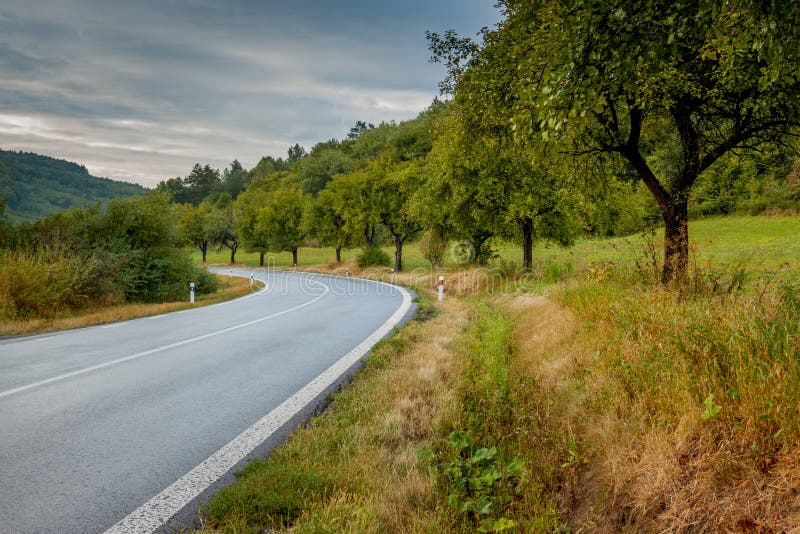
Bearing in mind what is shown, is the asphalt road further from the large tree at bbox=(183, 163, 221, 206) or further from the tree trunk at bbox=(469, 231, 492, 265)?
the large tree at bbox=(183, 163, 221, 206)

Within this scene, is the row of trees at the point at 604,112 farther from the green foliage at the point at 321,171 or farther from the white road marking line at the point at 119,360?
the green foliage at the point at 321,171

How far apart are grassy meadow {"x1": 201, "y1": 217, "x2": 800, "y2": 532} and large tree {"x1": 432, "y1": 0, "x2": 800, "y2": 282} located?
7.72 feet

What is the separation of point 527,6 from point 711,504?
7874mm

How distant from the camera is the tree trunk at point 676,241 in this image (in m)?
7.33

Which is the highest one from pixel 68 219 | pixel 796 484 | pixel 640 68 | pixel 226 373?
pixel 640 68

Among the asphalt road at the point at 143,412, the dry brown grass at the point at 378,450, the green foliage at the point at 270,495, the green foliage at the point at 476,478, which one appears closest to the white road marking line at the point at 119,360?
the asphalt road at the point at 143,412

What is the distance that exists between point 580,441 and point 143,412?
438 cm

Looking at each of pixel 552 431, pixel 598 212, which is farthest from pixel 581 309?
pixel 598 212

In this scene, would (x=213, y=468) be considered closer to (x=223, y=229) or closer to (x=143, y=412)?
(x=143, y=412)

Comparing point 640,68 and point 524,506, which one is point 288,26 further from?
point 524,506

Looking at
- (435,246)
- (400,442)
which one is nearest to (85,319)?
(400,442)

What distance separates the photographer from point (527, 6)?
7.75 metres

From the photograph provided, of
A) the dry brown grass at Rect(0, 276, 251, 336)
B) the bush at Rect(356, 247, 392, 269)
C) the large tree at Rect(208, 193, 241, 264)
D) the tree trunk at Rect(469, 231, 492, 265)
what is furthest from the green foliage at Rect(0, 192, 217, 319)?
the large tree at Rect(208, 193, 241, 264)

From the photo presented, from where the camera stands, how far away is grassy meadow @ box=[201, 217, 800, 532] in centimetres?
266
